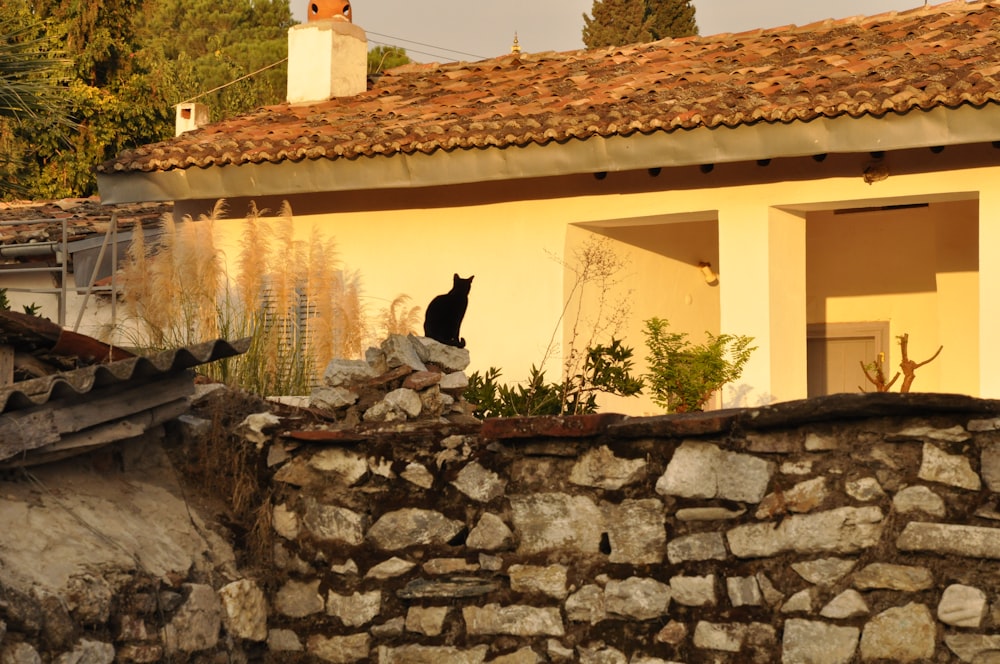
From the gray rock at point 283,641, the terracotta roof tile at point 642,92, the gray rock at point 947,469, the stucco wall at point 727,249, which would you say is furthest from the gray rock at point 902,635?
the terracotta roof tile at point 642,92

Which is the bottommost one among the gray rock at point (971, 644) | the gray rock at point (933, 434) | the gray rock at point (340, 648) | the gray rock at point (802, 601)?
the gray rock at point (340, 648)

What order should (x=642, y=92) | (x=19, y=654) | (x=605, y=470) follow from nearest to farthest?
(x=19, y=654) → (x=605, y=470) → (x=642, y=92)

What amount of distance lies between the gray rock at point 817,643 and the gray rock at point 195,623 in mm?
2526

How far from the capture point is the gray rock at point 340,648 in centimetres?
643

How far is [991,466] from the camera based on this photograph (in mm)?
5457

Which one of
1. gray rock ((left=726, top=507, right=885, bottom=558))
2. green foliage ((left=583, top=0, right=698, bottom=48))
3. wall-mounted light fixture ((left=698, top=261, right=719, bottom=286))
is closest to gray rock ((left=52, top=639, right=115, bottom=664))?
gray rock ((left=726, top=507, right=885, bottom=558))

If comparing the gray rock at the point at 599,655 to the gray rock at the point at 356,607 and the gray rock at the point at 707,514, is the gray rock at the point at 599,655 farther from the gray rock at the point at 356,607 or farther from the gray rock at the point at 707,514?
the gray rock at the point at 356,607

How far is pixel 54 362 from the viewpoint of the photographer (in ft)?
22.9

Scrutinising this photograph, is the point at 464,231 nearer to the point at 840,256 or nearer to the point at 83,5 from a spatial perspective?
the point at 840,256

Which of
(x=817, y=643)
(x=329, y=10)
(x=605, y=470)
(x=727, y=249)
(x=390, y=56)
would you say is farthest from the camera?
(x=390, y=56)

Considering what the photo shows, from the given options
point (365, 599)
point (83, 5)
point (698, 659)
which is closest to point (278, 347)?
point (365, 599)

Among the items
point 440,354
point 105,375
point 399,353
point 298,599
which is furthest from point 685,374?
point 105,375

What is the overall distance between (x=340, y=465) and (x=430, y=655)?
3.25ft

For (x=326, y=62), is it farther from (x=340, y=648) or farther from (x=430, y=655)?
(x=430, y=655)
